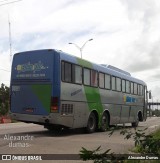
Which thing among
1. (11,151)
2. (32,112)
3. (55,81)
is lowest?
(11,151)

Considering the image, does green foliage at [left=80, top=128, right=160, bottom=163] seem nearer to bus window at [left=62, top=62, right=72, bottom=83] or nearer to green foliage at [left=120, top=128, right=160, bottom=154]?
green foliage at [left=120, top=128, right=160, bottom=154]

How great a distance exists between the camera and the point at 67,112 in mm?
15047

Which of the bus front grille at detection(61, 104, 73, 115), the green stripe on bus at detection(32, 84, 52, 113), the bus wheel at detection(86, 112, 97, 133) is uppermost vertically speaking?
the green stripe on bus at detection(32, 84, 52, 113)

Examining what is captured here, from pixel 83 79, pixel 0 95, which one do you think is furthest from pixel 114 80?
pixel 0 95

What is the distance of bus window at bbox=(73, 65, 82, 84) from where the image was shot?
1580cm

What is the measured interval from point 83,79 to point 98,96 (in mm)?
1796

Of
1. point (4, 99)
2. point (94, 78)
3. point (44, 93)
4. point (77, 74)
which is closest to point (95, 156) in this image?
point (44, 93)

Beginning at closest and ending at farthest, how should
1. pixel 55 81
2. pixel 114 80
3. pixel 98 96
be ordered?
pixel 55 81 → pixel 98 96 → pixel 114 80

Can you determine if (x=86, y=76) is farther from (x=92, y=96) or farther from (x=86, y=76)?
(x=92, y=96)

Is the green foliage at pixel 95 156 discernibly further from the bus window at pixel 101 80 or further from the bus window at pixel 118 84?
the bus window at pixel 118 84

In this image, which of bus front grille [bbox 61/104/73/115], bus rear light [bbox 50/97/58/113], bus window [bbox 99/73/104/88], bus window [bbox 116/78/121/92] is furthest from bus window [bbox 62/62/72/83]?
bus window [bbox 116/78/121/92]

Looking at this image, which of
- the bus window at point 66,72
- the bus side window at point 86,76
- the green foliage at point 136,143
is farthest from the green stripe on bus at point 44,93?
the green foliage at point 136,143

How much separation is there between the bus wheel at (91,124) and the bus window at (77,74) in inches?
81.7

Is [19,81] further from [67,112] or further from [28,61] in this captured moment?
[67,112]
